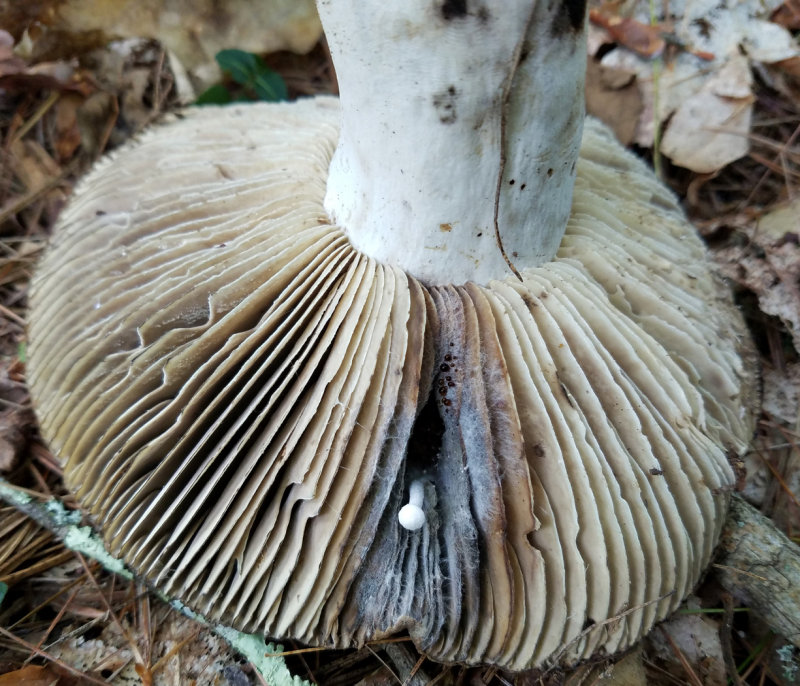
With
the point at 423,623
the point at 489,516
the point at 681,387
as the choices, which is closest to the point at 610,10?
the point at 681,387

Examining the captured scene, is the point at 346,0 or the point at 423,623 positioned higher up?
the point at 346,0

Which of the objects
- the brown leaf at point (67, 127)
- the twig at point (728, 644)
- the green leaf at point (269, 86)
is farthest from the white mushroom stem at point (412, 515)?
the brown leaf at point (67, 127)

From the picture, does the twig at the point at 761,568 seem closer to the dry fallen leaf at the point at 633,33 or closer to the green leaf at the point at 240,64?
the dry fallen leaf at the point at 633,33

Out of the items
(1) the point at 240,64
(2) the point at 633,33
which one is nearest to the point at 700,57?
(2) the point at 633,33

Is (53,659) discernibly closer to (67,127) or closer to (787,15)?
(67,127)

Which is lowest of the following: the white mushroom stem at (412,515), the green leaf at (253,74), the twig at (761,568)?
the twig at (761,568)

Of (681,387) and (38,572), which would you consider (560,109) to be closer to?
(681,387)

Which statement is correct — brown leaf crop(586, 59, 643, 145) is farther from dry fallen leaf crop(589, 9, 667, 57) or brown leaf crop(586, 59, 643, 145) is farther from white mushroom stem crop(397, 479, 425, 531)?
white mushroom stem crop(397, 479, 425, 531)

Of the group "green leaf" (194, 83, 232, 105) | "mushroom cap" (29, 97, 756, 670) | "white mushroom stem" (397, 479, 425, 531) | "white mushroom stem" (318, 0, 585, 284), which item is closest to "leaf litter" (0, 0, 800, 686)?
"green leaf" (194, 83, 232, 105)
